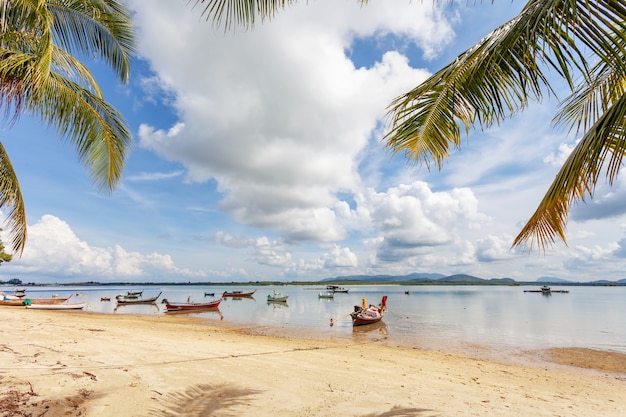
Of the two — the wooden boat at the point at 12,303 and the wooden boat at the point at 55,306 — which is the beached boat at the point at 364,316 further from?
the wooden boat at the point at 12,303

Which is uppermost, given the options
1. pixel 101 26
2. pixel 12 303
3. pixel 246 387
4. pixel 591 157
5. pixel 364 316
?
pixel 101 26

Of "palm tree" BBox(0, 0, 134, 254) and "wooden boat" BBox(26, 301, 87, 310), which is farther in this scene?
"wooden boat" BBox(26, 301, 87, 310)

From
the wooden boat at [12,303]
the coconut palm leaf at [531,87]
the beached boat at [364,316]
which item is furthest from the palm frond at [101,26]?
the wooden boat at [12,303]

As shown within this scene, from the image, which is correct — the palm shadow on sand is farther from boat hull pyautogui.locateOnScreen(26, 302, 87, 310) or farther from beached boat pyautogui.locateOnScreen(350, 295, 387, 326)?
boat hull pyautogui.locateOnScreen(26, 302, 87, 310)

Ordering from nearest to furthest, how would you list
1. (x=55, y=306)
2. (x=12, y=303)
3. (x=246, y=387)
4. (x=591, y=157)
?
(x=591, y=157) → (x=246, y=387) → (x=55, y=306) → (x=12, y=303)

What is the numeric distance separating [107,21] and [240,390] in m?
6.65

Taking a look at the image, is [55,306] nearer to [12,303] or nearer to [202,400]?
[12,303]

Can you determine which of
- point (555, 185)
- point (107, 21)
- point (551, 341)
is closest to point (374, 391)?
point (555, 185)

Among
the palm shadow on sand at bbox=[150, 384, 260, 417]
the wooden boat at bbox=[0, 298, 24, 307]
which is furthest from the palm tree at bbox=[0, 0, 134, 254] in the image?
the wooden boat at bbox=[0, 298, 24, 307]

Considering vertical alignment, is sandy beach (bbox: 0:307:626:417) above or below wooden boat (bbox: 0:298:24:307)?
above

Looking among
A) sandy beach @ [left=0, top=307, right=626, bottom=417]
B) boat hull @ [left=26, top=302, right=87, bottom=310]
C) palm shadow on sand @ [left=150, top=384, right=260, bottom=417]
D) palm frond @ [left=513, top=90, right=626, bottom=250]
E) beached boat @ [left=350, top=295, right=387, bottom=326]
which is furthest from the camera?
boat hull @ [left=26, top=302, right=87, bottom=310]

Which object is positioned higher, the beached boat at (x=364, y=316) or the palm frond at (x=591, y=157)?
the palm frond at (x=591, y=157)

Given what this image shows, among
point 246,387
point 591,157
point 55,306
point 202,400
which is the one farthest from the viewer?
point 55,306

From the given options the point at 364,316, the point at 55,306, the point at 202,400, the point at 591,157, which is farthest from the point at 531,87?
the point at 55,306
